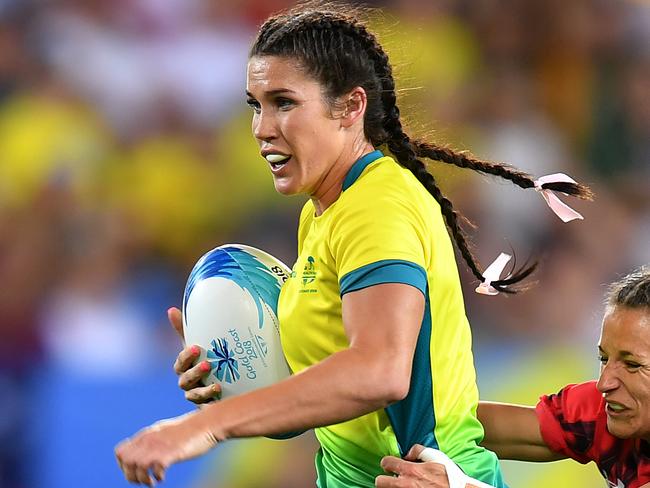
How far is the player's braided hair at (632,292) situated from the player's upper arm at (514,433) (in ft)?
1.11

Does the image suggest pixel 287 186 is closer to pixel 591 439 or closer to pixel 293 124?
pixel 293 124

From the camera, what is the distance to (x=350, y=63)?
215 centimetres

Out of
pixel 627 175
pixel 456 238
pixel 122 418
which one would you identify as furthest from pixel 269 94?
pixel 627 175

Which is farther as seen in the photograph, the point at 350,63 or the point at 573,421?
the point at 573,421

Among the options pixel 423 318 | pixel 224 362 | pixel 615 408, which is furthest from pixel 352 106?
pixel 615 408

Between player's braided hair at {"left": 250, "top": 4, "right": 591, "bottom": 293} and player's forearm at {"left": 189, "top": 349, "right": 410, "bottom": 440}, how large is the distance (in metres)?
0.57

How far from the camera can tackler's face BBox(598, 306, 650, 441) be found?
227cm

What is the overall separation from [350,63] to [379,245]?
17.3 inches

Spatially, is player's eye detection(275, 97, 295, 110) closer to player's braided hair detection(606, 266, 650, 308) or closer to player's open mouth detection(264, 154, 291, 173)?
player's open mouth detection(264, 154, 291, 173)

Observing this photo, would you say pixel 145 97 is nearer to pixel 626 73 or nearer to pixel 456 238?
pixel 626 73

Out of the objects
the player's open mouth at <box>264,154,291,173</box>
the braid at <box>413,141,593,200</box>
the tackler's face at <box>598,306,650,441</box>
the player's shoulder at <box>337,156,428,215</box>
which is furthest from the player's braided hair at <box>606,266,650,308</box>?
the player's open mouth at <box>264,154,291,173</box>

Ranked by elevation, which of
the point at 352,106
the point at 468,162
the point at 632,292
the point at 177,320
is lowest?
the point at 632,292

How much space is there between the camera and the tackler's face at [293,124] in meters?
2.09

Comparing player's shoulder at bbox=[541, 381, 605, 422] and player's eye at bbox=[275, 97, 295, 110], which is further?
player's shoulder at bbox=[541, 381, 605, 422]
